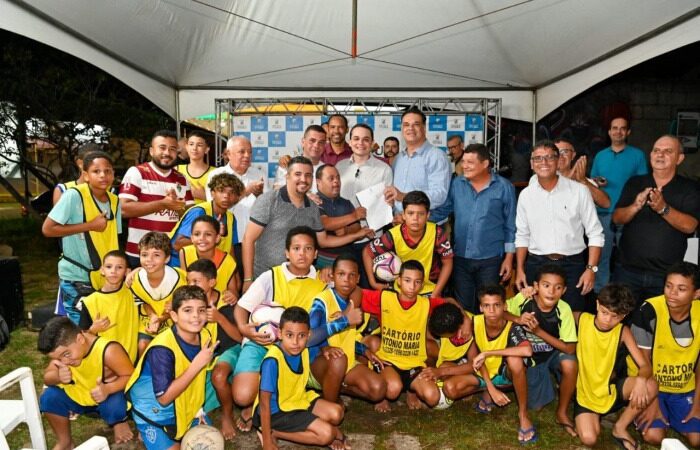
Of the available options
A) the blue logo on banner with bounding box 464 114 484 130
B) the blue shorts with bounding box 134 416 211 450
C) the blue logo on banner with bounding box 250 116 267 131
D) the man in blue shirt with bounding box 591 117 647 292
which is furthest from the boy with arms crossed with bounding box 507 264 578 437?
the blue logo on banner with bounding box 250 116 267 131

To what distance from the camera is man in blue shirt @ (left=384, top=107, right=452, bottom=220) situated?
14.9ft

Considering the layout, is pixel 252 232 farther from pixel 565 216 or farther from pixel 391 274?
pixel 565 216

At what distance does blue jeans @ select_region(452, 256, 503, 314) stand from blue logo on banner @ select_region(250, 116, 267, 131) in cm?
482

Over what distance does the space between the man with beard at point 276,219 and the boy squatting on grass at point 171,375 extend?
933 mm

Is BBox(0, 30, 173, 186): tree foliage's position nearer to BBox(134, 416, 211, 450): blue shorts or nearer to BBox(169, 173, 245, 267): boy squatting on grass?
BBox(169, 173, 245, 267): boy squatting on grass

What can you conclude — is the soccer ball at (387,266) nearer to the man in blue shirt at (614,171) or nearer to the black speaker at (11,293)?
the man in blue shirt at (614,171)

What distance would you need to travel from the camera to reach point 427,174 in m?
4.62

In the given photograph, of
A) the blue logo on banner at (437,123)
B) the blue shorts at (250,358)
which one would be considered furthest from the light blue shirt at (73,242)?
the blue logo on banner at (437,123)

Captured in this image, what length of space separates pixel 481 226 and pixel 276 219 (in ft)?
5.38

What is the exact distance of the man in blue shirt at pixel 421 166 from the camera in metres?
4.53

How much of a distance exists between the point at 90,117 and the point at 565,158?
10.7 metres

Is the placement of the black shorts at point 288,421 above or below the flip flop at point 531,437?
above

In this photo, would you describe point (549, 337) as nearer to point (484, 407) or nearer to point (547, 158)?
point (484, 407)

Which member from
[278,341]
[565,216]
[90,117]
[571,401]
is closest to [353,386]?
[278,341]
